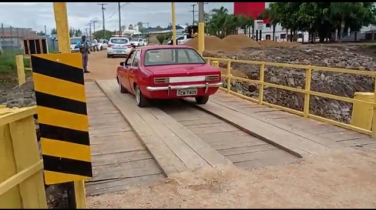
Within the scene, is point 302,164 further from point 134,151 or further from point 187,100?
point 187,100

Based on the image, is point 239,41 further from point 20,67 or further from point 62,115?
point 62,115

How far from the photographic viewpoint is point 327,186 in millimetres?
3768

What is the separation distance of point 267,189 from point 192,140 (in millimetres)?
1898

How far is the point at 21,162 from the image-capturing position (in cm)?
340

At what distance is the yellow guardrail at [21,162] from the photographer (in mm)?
3199

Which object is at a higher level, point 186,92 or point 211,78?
point 211,78

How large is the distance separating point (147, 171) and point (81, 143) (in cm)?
135

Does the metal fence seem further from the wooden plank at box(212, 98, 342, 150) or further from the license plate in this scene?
the wooden plank at box(212, 98, 342, 150)

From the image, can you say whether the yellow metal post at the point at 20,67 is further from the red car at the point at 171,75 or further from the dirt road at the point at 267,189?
the dirt road at the point at 267,189

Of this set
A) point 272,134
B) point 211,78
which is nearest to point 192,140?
point 272,134

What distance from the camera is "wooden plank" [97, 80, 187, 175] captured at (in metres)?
4.34

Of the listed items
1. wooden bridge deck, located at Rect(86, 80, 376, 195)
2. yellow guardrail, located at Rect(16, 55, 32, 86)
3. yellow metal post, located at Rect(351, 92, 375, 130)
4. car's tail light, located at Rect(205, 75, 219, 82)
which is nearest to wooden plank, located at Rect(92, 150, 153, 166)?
wooden bridge deck, located at Rect(86, 80, 376, 195)

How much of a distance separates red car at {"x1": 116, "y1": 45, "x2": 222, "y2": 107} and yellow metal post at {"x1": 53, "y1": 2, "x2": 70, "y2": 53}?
13.9 ft

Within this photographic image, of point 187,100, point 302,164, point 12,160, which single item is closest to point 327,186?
point 302,164
